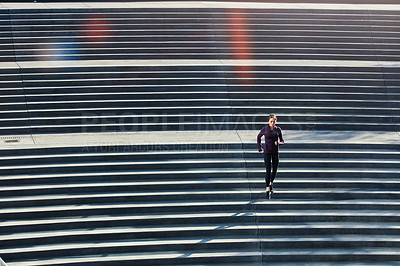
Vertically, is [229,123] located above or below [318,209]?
above

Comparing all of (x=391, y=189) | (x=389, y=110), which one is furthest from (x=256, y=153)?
(x=389, y=110)

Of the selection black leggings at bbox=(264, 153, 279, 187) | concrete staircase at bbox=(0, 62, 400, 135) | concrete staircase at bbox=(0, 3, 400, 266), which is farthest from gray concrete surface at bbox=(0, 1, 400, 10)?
black leggings at bbox=(264, 153, 279, 187)

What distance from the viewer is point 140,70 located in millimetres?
13641

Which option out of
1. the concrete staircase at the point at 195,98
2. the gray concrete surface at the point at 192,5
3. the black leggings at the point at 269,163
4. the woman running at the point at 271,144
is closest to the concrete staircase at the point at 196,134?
the concrete staircase at the point at 195,98

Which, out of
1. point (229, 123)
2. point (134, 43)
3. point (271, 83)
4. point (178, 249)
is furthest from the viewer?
point (134, 43)

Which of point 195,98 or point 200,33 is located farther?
point 200,33

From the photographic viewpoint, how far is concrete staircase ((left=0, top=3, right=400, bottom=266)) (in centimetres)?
942

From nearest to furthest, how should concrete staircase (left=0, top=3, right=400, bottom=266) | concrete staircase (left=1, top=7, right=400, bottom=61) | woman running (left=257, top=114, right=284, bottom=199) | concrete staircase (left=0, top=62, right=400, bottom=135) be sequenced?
concrete staircase (left=0, top=3, right=400, bottom=266) < woman running (left=257, top=114, right=284, bottom=199) < concrete staircase (left=0, top=62, right=400, bottom=135) < concrete staircase (left=1, top=7, right=400, bottom=61)

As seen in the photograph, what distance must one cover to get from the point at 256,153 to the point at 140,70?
3.95 m

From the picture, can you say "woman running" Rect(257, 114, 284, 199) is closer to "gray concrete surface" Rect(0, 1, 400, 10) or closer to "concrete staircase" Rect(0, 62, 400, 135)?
"concrete staircase" Rect(0, 62, 400, 135)

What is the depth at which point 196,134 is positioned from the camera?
1200cm

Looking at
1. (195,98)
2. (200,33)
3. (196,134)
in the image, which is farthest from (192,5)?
(196,134)

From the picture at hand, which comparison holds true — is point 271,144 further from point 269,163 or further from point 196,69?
point 196,69

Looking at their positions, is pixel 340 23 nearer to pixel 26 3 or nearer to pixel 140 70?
pixel 140 70
